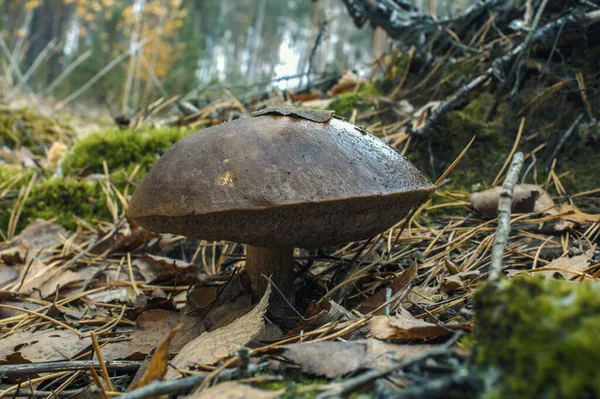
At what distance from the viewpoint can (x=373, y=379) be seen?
0.66 meters

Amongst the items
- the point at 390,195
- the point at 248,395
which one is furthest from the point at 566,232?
the point at 248,395

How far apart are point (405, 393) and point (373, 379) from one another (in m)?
0.11

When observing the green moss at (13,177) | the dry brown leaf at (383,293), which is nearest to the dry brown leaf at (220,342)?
the dry brown leaf at (383,293)

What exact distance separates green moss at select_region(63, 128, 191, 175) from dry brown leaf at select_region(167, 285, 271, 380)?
1.94m

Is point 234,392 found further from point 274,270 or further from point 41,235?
point 41,235

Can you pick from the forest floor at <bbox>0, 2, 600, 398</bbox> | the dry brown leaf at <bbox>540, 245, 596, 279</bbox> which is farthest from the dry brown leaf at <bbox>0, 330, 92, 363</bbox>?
the dry brown leaf at <bbox>540, 245, 596, 279</bbox>

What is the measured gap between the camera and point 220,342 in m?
1.08

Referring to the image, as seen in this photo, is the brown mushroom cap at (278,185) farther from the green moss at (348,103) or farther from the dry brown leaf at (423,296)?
the green moss at (348,103)

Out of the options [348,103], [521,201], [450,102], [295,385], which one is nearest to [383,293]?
[295,385]

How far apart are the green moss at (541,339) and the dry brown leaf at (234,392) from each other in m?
0.34

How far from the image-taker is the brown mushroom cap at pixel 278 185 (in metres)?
1.13

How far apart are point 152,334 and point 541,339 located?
1226mm

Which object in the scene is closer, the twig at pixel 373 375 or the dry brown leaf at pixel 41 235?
the twig at pixel 373 375

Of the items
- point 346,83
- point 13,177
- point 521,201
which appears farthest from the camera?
point 346,83
